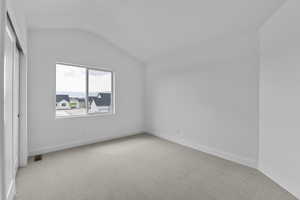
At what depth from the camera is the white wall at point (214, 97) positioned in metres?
2.45

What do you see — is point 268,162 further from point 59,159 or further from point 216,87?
point 59,159

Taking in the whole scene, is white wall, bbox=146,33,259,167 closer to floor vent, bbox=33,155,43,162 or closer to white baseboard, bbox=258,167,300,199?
white baseboard, bbox=258,167,300,199

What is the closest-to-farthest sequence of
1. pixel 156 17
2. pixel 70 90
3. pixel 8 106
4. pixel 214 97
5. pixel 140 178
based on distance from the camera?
1. pixel 8 106
2. pixel 140 178
3. pixel 156 17
4. pixel 214 97
5. pixel 70 90

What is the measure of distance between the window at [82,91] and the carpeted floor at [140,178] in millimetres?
1134

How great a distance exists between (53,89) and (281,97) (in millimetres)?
4313

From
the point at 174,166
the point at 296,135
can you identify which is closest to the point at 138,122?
the point at 174,166

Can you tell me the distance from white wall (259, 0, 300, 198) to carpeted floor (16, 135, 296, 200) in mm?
271

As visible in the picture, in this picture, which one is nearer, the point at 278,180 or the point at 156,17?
the point at 278,180

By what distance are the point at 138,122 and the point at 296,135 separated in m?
3.73

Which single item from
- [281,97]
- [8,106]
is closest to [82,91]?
[8,106]

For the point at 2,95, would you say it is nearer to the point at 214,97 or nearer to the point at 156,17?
the point at 156,17

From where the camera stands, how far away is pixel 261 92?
2.29 m

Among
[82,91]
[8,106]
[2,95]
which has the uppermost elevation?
[82,91]

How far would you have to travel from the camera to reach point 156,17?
2.65 metres
